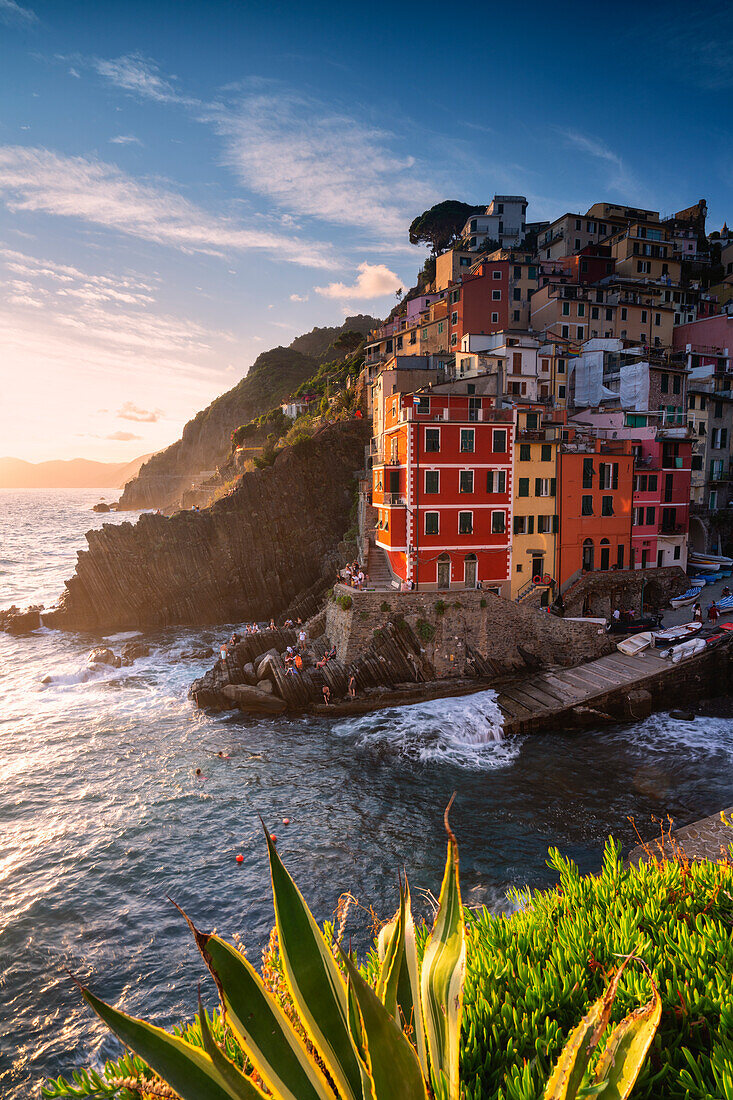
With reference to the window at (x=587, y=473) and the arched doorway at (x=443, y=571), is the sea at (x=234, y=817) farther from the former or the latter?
the window at (x=587, y=473)

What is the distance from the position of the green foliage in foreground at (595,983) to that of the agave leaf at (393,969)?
1.40 ft

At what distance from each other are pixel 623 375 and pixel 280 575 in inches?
1228

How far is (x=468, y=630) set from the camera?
1094 inches

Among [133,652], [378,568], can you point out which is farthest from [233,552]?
[378,568]

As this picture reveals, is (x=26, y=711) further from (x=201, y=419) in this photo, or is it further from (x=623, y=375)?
(x=201, y=419)

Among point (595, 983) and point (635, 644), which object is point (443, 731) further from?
point (595, 983)

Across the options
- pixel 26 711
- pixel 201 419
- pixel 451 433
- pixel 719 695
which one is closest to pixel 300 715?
pixel 26 711

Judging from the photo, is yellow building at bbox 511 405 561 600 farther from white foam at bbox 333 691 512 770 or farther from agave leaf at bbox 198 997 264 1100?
agave leaf at bbox 198 997 264 1100

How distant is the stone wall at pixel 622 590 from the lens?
30.8 meters

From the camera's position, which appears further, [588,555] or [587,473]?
[588,555]

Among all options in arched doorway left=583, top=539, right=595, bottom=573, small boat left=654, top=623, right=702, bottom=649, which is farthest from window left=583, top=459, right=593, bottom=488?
small boat left=654, top=623, right=702, bottom=649

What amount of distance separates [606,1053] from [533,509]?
2908 cm

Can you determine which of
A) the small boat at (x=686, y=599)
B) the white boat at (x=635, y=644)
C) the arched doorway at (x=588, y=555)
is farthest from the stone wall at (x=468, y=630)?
the small boat at (x=686, y=599)

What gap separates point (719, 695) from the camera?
26438mm
